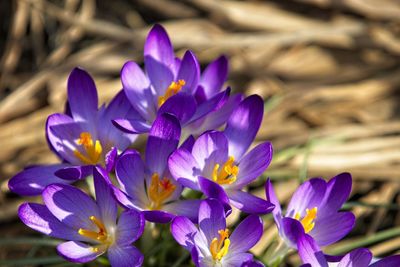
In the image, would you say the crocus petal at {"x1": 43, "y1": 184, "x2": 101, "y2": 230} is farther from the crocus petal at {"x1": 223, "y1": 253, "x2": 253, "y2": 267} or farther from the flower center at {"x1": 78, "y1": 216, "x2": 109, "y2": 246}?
the crocus petal at {"x1": 223, "y1": 253, "x2": 253, "y2": 267}

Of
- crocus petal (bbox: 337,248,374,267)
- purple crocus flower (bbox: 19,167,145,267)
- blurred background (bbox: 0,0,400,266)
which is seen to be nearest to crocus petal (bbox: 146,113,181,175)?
purple crocus flower (bbox: 19,167,145,267)

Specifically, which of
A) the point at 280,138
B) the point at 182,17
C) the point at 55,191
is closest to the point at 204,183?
the point at 55,191

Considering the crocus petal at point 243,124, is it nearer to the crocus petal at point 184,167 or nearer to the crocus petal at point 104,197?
the crocus petal at point 184,167

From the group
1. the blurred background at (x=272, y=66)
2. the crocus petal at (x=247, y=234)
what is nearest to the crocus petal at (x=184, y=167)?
the crocus petal at (x=247, y=234)

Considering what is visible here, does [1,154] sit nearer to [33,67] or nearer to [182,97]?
[33,67]

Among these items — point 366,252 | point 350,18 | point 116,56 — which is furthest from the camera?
point 350,18

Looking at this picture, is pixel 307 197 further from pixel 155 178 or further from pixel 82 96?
pixel 82 96

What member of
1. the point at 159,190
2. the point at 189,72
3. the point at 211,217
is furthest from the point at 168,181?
the point at 189,72
